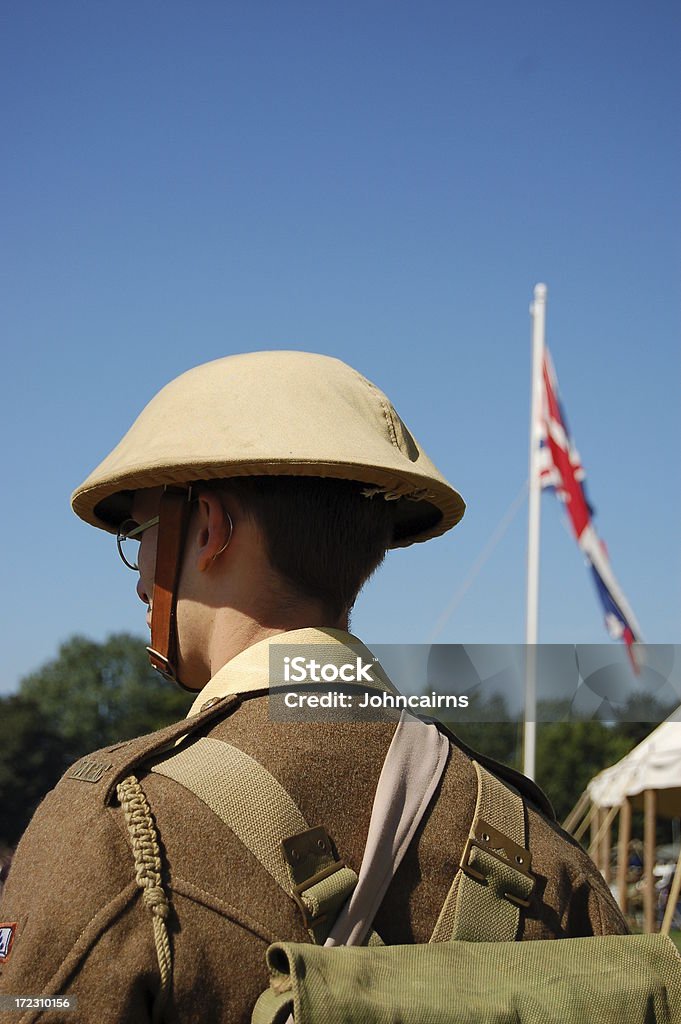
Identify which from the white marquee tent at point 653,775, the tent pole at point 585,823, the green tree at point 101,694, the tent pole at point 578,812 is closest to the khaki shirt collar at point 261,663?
the white marquee tent at point 653,775

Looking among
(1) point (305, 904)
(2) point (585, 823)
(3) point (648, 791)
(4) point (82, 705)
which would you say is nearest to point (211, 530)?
(1) point (305, 904)

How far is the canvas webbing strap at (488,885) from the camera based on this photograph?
188 centimetres

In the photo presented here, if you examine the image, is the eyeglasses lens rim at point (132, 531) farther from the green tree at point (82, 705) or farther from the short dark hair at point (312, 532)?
the green tree at point (82, 705)

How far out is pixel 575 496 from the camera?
16.0m

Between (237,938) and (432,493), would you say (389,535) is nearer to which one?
(432,493)

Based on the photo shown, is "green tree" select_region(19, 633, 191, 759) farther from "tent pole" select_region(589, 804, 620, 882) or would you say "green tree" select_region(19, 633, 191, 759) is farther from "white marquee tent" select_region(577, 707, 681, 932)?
Answer: "white marquee tent" select_region(577, 707, 681, 932)

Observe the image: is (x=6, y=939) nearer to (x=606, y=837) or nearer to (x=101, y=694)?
(x=606, y=837)

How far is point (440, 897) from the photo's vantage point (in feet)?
6.24

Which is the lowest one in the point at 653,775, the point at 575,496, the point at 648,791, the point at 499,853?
the point at 648,791

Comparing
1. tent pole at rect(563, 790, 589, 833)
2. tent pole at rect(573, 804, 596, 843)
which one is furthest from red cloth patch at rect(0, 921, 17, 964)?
tent pole at rect(563, 790, 589, 833)

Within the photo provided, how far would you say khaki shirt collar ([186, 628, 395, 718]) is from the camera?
203cm

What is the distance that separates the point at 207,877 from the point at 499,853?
54 cm

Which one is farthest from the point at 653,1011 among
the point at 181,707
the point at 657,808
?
the point at 181,707

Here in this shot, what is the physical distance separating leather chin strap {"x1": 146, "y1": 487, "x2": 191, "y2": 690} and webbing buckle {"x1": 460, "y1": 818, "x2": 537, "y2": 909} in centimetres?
68
